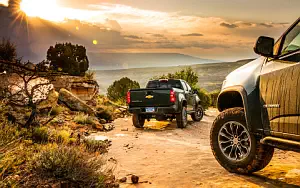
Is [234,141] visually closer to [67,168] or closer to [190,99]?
[67,168]

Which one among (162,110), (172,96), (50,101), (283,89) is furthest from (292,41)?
(50,101)

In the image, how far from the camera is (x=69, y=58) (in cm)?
2073

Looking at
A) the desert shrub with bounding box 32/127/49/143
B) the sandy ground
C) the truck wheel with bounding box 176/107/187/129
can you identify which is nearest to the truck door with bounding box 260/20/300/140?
the sandy ground

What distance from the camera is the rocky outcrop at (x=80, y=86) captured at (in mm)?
17797

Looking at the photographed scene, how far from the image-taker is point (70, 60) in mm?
20438

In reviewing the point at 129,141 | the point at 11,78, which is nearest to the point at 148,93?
the point at 129,141

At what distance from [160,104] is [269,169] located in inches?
276

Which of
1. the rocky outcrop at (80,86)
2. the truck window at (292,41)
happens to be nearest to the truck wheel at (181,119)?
the rocky outcrop at (80,86)

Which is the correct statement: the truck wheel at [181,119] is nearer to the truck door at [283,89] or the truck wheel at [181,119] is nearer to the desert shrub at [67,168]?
the desert shrub at [67,168]

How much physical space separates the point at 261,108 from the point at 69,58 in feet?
59.0

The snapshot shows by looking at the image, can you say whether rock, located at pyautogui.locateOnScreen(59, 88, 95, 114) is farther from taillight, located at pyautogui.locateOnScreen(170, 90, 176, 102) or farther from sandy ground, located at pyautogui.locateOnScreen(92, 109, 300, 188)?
sandy ground, located at pyautogui.locateOnScreen(92, 109, 300, 188)

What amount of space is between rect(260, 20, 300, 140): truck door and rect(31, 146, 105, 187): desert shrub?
2.41 metres

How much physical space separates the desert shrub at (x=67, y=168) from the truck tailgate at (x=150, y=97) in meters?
7.29

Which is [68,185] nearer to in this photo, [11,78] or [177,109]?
[11,78]
